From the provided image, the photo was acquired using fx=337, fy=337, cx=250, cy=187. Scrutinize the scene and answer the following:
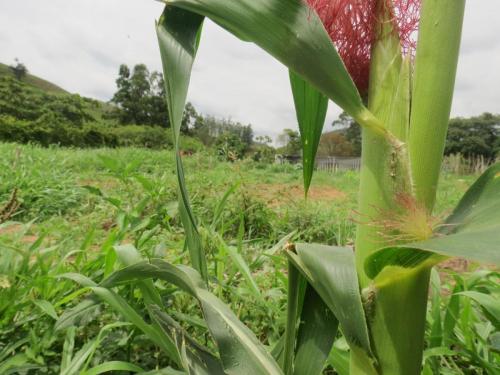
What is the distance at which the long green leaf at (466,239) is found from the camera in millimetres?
226

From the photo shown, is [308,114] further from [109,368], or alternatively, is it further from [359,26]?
[109,368]

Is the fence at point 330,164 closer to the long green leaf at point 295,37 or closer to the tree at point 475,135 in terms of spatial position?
the long green leaf at point 295,37

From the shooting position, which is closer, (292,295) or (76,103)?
(292,295)

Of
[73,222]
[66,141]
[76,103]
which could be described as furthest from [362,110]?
[76,103]

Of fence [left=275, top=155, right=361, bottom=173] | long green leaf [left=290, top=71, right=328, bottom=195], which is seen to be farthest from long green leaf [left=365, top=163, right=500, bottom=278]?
fence [left=275, top=155, right=361, bottom=173]

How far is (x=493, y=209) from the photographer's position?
0.29m

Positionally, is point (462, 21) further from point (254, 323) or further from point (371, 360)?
point (254, 323)

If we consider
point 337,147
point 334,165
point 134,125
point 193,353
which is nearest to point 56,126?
point 134,125

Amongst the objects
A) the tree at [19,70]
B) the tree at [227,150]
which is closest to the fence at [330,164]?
the tree at [227,150]

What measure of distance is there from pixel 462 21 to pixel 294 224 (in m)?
1.94

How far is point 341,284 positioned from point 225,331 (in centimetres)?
15

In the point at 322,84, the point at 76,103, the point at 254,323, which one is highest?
the point at 76,103

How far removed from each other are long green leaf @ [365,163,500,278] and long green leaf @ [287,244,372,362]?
0.03 m

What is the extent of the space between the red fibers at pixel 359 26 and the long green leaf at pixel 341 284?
204 mm
